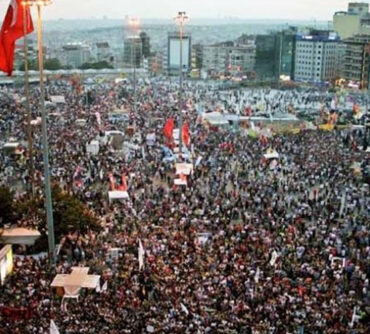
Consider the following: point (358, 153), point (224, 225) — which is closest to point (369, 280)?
point (224, 225)

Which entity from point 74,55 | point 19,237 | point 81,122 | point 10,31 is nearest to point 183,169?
point 19,237

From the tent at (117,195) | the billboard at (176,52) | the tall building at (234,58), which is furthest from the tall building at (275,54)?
the tent at (117,195)

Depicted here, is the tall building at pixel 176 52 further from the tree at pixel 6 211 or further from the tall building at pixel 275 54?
the tree at pixel 6 211

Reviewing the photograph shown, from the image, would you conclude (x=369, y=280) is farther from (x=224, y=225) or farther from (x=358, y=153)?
(x=358, y=153)

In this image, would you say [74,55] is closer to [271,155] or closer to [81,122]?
[81,122]

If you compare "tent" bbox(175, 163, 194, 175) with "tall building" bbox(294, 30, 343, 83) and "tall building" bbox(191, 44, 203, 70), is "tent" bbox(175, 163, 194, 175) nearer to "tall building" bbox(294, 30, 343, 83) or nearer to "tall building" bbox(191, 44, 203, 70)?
"tall building" bbox(294, 30, 343, 83)
